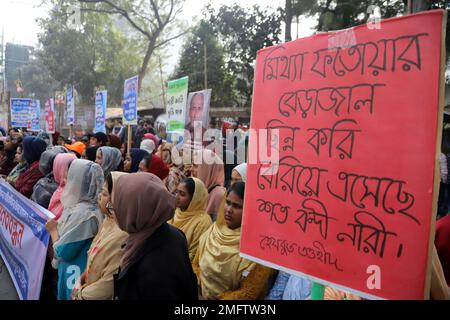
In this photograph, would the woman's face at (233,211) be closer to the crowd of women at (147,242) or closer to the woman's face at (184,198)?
the crowd of women at (147,242)

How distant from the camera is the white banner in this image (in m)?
3.09

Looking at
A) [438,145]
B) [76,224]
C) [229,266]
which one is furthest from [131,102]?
[438,145]

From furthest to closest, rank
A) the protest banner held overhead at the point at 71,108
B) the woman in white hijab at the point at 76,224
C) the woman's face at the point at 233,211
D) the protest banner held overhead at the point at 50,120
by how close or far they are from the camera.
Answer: the protest banner held overhead at the point at 71,108 < the protest banner held overhead at the point at 50,120 < the woman in white hijab at the point at 76,224 < the woman's face at the point at 233,211

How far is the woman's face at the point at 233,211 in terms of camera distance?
249 centimetres

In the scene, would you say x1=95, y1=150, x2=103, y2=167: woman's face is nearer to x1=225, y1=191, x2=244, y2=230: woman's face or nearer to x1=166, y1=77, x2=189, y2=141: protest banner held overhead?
x1=166, y1=77, x2=189, y2=141: protest banner held overhead

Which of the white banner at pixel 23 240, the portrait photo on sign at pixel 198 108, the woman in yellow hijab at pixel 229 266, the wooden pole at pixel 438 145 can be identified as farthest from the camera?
the portrait photo on sign at pixel 198 108

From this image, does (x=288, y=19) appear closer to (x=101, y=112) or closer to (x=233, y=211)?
(x=101, y=112)

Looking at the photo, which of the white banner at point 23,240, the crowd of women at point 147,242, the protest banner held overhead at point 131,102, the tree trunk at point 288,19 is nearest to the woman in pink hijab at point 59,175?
the crowd of women at point 147,242

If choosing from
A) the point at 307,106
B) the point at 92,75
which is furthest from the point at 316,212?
the point at 92,75

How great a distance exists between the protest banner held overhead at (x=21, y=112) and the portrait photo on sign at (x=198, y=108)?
248 inches

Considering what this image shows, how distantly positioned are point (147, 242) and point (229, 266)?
2.55ft

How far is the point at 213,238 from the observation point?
2.61 metres

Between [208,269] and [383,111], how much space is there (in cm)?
151
